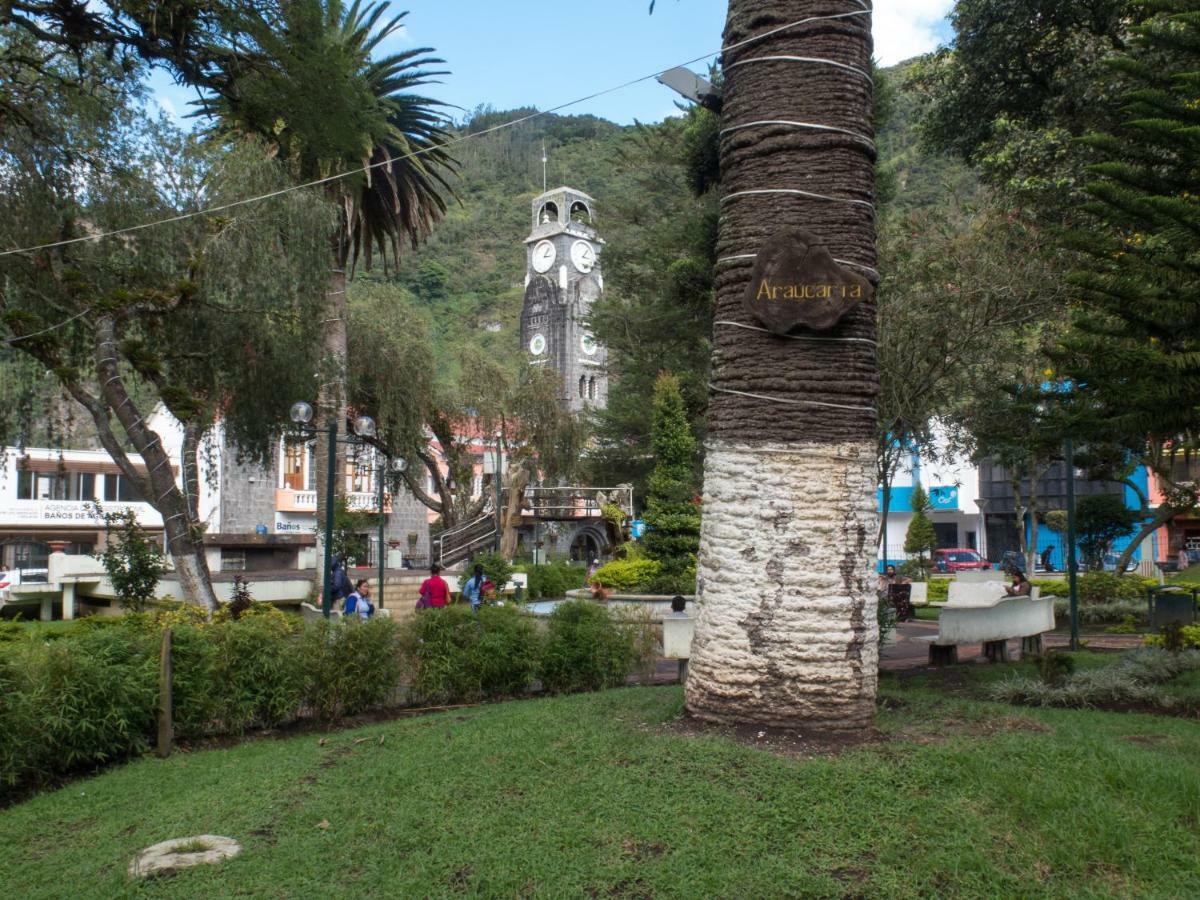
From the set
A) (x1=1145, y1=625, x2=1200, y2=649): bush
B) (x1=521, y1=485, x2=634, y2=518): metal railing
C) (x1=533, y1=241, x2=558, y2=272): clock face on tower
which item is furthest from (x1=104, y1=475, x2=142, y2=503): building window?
(x1=1145, y1=625, x2=1200, y2=649): bush

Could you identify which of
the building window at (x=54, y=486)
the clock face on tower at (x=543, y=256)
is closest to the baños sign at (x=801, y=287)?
the building window at (x=54, y=486)

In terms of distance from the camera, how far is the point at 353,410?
1028 inches

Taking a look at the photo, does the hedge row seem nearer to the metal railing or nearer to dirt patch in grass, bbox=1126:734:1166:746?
dirt patch in grass, bbox=1126:734:1166:746

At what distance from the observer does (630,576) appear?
19.3 metres

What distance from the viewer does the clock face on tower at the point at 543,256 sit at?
2719 inches

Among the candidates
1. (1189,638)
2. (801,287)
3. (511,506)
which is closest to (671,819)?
(801,287)

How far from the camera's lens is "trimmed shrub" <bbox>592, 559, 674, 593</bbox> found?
63.2ft

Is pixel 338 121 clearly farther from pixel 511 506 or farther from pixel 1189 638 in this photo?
pixel 511 506

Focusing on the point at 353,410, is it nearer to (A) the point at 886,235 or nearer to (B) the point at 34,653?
(A) the point at 886,235

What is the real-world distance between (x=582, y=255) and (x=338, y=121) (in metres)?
55.5

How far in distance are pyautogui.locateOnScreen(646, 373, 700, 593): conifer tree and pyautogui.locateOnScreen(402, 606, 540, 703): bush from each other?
10065 mm

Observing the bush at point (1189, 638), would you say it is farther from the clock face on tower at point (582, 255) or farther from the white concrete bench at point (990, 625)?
the clock face on tower at point (582, 255)

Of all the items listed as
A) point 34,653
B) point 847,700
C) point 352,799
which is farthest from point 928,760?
point 34,653

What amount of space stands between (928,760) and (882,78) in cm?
1532
